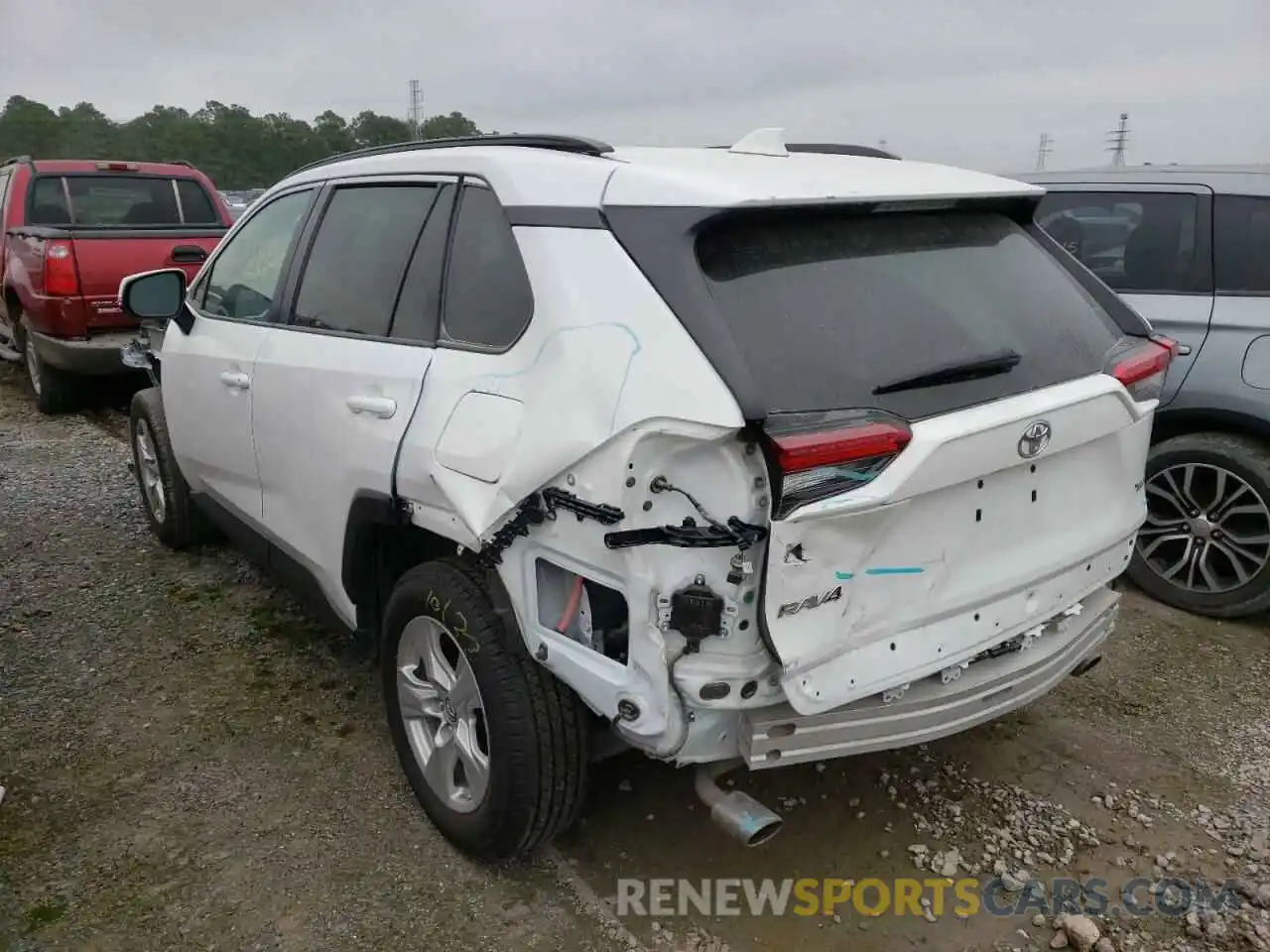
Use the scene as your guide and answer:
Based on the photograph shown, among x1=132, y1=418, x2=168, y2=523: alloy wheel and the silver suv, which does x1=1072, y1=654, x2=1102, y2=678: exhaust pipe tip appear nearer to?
the silver suv

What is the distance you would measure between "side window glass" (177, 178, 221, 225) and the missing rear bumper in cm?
823

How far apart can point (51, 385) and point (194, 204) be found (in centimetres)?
216

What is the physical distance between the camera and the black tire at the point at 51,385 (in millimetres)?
7609

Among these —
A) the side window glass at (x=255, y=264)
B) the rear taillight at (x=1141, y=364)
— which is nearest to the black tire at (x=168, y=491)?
the side window glass at (x=255, y=264)

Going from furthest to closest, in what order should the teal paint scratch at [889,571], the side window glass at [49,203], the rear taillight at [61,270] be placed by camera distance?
the side window glass at [49,203]
the rear taillight at [61,270]
the teal paint scratch at [889,571]

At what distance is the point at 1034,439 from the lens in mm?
2236

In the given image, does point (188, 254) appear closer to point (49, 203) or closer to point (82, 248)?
point (82, 248)

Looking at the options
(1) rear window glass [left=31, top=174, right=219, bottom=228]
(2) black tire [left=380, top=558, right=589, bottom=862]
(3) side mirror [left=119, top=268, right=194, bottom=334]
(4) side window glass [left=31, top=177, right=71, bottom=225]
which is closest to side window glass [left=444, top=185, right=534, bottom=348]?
(2) black tire [left=380, top=558, right=589, bottom=862]

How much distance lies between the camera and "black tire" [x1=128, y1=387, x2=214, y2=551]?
15.1ft

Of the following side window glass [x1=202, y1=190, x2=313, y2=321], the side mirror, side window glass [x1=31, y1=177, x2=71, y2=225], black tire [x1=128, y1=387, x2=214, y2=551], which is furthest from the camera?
side window glass [x1=31, y1=177, x2=71, y2=225]

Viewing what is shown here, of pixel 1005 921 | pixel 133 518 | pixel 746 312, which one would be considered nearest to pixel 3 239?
pixel 133 518

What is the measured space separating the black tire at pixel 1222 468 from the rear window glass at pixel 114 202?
7738 millimetres

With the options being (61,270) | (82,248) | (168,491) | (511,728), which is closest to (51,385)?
(61,270)

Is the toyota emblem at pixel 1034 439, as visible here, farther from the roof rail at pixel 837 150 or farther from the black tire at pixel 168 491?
the black tire at pixel 168 491
